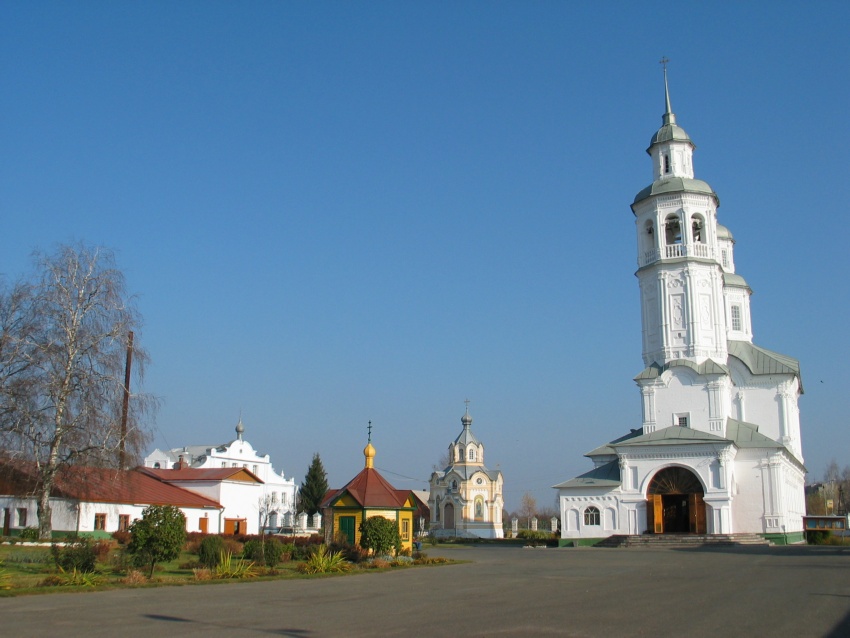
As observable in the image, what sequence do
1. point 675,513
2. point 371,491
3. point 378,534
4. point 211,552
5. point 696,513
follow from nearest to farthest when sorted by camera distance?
point 211,552, point 378,534, point 371,491, point 696,513, point 675,513

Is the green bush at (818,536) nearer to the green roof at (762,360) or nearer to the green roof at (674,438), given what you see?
the green roof at (674,438)

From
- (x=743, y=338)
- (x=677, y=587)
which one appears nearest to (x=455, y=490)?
(x=743, y=338)

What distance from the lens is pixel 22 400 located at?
28406mm

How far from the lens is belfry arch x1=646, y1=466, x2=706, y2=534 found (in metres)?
40.3

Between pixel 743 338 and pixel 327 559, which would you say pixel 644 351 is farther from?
pixel 327 559

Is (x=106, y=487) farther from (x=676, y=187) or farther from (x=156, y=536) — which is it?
(x=676, y=187)

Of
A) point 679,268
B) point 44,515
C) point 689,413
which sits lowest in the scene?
point 44,515

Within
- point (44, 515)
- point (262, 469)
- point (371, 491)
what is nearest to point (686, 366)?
point (371, 491)

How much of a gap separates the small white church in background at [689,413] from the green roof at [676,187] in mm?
93

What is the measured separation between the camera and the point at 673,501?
41.0m

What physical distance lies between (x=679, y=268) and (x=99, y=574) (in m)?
34.7

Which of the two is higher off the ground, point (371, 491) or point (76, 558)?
point (371, 491)

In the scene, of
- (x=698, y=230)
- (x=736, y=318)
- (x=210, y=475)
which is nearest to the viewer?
(x=210, y=475)

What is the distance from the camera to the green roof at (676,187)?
45.8 m
